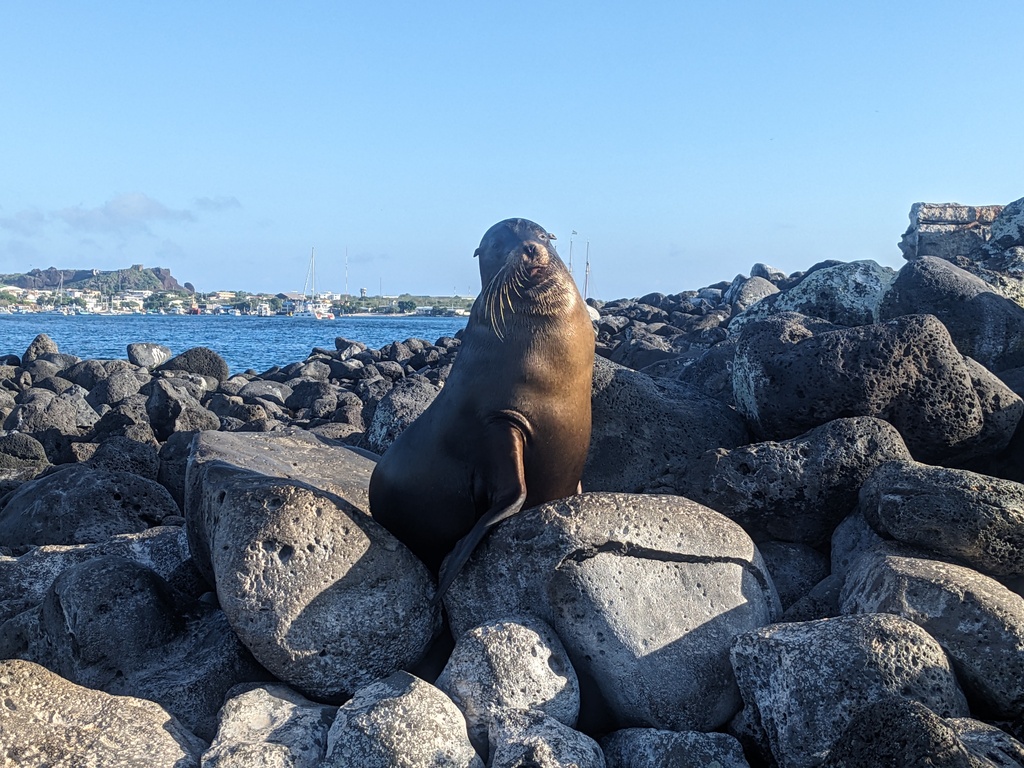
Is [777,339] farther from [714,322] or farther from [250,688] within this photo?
[714,322]

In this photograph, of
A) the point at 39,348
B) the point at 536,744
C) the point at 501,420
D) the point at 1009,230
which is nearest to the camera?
the point at 536,744

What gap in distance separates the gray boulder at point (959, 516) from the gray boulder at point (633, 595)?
27.3 inches

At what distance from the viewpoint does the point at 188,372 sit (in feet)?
77.5

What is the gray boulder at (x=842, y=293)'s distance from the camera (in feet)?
33.6

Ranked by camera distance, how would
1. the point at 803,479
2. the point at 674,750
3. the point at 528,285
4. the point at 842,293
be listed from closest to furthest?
the point at 674,750 → the point at 528,285 → the point at 803,479 → the point at 842,293

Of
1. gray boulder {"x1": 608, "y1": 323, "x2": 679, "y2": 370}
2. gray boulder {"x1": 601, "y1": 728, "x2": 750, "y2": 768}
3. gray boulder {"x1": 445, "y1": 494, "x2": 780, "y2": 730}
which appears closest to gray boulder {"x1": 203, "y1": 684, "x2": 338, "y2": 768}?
gray boulder {"x1": 445, "y1": 494, "x2": 780, "y2": 730}

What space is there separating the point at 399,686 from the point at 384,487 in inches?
60.7

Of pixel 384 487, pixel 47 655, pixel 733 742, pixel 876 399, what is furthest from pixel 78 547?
pixel 876 399

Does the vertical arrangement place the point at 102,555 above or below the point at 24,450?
above

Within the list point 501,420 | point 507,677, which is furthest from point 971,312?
point 507,677

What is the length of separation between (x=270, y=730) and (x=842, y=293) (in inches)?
327

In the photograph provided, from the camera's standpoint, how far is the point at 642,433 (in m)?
6.58

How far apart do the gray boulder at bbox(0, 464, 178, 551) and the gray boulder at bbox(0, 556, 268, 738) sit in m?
1.96

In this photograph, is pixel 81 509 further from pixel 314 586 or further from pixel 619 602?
pixel 619 602
